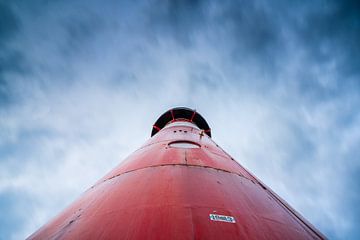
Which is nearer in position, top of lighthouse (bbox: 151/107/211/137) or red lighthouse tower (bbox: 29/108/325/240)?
red lighthouse tower (bbox: 29/108/325/240)

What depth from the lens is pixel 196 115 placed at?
12305mm

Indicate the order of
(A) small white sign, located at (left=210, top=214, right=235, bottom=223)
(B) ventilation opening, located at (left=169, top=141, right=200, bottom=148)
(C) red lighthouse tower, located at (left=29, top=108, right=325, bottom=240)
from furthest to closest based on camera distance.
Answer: (B) ventilation opening, located at (left=169, top=141, right=200, bottom=148), (A) small white sign, located at (left=210, top=214, right=235, bottom=223), (C) red lighthouse tower, located at (left=29, top=108, right=325, bottom=240)

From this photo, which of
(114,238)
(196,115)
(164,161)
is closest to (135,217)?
(114,238)

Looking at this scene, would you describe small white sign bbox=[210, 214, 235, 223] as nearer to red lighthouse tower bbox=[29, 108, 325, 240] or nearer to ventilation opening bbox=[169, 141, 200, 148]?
red lighthouse tower bbox=[29, 108, 325, 240]

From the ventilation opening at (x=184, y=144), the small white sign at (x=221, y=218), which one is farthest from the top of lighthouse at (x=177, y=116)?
the small white sign at (x=221, y=218)

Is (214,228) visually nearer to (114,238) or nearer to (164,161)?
(114,238)

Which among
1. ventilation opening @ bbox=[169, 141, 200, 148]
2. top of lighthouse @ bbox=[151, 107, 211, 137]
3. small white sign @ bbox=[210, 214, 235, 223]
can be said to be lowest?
small white sign @ bbox=[210, 214, 235, 223]

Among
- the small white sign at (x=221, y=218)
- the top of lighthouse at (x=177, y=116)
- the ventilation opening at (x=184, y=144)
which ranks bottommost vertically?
the small white sign at (x=221, y=218)

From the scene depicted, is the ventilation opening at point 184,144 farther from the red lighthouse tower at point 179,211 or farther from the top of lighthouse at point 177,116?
the top of lighthouse at point 177,116

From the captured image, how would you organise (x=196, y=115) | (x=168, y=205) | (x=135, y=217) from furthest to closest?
(x=196, y=115) < (x=168, y=205) < (x=135, y=217)

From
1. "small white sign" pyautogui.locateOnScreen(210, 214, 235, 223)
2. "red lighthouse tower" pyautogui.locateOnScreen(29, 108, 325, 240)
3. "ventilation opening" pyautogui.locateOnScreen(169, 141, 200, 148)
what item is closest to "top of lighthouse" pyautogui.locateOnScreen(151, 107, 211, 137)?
"ventilation opening" pyautogui.locateOnScreen(169, 141, 200, 148)

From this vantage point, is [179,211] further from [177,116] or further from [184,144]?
[177,116]

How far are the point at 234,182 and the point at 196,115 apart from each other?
9.18 metres

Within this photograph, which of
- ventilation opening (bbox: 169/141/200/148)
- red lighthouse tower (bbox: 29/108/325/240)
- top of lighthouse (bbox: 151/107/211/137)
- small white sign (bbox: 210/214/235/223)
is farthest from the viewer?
top of lighthouse (bbox: 151/107/211/137)
